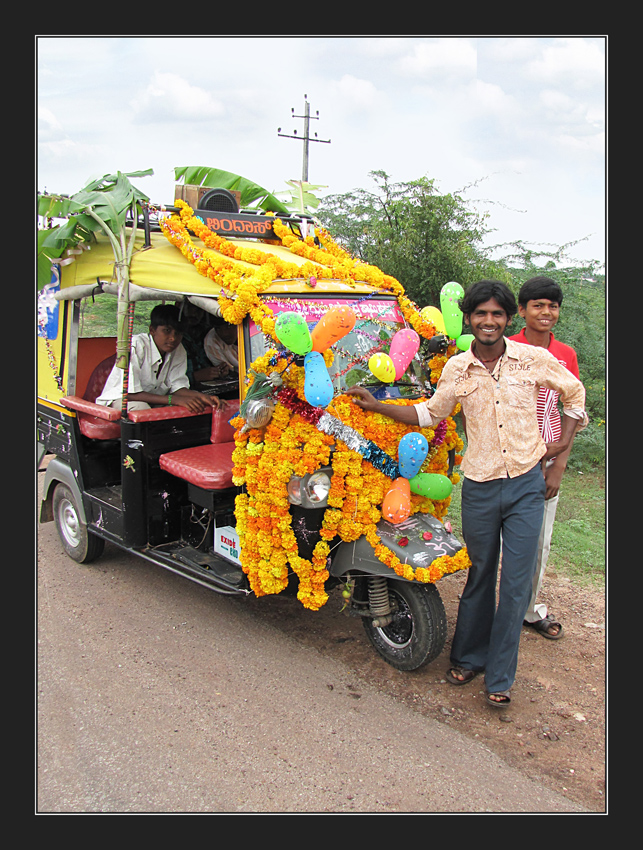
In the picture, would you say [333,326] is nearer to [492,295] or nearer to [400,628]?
[492,295]

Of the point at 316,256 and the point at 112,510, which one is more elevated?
the point at 316,256

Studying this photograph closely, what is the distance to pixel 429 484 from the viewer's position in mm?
4070

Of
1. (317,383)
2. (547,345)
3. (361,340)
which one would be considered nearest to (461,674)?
(317,383)

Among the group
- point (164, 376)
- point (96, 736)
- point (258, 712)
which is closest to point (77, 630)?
point (96, 736)

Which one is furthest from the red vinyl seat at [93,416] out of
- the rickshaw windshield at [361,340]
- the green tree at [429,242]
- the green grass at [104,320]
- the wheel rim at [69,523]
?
the green tree at [429,242]

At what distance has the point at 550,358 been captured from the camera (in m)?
3.63

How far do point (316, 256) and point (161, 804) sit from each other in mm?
3692

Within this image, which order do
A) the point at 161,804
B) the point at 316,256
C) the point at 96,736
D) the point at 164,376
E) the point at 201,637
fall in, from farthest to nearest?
the point at 164,376 < the point at 316,256 < the point at 201,637 < the point at 96,736 < the point at 161,804

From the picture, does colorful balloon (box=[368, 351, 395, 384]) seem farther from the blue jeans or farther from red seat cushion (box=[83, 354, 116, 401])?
red seat cushion (box=[83, 354, 116, 401])

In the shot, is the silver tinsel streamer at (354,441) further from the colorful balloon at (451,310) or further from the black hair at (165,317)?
the black hair at (165,317)

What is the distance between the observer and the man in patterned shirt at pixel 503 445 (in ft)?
11.7

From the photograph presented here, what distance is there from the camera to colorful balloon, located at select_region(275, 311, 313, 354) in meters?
3.58

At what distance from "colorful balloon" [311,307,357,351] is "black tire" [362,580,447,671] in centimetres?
152
